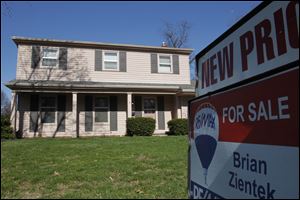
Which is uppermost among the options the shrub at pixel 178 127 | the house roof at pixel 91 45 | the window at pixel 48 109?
the house roof at pixel 91 45

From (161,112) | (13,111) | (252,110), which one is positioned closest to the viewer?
(252,110)

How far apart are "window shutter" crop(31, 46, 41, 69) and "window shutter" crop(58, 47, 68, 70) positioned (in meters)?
1.18

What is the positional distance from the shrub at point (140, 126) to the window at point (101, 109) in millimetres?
1714

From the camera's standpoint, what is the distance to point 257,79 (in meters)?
1.59

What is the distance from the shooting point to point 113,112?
19406 mm

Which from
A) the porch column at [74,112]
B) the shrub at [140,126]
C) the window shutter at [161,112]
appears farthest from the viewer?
the window shutter at [161,112]

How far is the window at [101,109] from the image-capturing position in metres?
19.0

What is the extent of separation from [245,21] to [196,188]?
1242 mm

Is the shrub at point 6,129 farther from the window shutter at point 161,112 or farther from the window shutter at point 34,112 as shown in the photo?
the window shutter at point 161,112

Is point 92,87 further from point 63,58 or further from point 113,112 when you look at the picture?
point 63,58

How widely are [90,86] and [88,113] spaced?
183cm

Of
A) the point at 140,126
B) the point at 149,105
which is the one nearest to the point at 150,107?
the point at 149,105

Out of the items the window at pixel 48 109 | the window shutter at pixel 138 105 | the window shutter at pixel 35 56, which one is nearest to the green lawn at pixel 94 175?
the window at pixel 48 109

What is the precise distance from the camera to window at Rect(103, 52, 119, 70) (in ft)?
64.0
